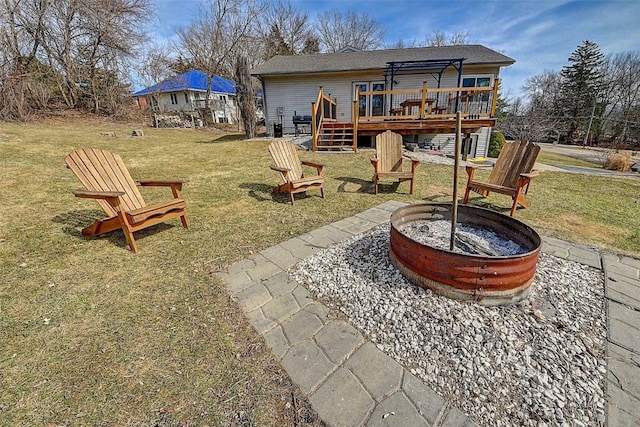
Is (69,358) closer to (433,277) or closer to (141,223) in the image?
(141,223)

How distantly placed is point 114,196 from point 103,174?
83 cm

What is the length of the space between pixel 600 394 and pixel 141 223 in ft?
12.8

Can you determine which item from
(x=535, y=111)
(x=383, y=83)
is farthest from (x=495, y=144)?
(x=535, y=111)

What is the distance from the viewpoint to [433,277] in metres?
2.15

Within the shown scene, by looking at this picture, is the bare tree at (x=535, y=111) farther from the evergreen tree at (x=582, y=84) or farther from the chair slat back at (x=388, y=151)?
the chair slat back at (x=388, y=151)

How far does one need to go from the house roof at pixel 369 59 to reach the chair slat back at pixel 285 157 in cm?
960

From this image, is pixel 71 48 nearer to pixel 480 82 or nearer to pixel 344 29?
pixel 480 82

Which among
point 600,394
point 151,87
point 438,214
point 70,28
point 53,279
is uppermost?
point 70,28

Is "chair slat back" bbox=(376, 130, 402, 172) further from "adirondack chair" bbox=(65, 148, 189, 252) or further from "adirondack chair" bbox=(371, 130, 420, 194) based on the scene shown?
"adirondack chair" bbox=(65, 148, 189, 252)

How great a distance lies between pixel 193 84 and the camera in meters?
24.4

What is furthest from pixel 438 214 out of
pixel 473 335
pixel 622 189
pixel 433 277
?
pixel 622 189

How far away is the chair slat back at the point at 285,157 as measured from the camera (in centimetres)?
459

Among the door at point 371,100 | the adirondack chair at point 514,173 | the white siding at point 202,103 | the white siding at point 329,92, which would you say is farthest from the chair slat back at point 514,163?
the white siding at point 202,103

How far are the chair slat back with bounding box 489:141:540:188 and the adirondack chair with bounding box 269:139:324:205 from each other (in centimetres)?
291
